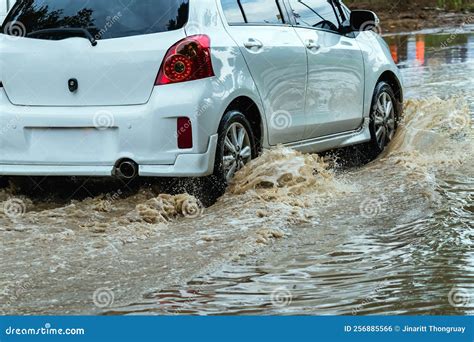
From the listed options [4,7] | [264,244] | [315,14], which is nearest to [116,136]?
[264,244]

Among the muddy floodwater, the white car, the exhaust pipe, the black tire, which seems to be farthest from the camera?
the white car

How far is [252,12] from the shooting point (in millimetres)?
8656

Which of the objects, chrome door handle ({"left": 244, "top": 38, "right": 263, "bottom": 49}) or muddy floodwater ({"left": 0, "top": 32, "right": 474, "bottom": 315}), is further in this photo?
chrome door handle ({"left": 244, "top": 38, "right": 263, "bottom": 49})

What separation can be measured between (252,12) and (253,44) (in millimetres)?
440

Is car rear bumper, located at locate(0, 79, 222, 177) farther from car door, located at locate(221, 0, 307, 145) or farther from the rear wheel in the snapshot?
the rear wheel

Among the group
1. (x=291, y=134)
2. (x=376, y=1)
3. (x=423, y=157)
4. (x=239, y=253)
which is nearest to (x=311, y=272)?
(x=239, y=253)

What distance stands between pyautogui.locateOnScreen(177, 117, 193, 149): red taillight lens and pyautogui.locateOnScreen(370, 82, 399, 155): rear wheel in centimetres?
305

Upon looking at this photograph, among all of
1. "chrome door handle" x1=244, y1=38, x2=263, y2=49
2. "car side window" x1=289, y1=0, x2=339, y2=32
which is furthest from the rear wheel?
"chrome door handle" x1=244, y1=38, x2=263, y2=49

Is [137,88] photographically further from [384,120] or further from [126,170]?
[384,120]

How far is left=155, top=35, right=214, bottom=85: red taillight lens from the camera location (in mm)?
7629

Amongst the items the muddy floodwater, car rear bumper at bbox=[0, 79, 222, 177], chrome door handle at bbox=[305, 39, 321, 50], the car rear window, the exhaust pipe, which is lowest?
the muddy floodwater

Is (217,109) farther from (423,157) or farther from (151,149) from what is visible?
(423,157)

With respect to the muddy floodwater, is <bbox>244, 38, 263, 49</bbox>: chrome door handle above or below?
above

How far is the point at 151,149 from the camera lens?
7641 millimetres
